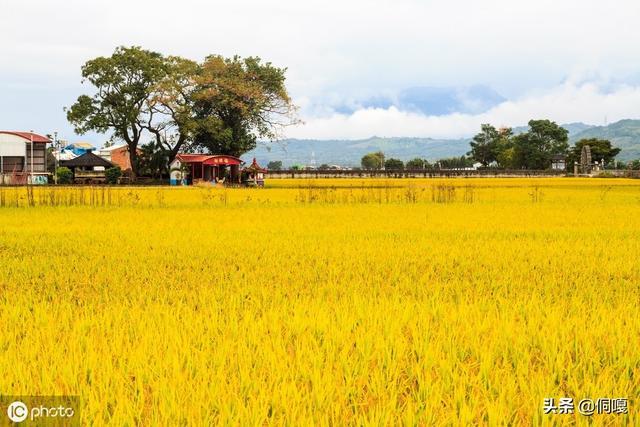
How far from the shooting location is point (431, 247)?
1175 cm

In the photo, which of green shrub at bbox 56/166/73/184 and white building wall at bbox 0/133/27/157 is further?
green shrub at bbox 56/166/73/184

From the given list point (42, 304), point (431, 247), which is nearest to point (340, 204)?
point (431, 247)

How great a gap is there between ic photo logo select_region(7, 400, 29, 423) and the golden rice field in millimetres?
318

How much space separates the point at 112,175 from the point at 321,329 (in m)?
52.7

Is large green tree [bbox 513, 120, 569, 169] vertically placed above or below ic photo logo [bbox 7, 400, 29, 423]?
above

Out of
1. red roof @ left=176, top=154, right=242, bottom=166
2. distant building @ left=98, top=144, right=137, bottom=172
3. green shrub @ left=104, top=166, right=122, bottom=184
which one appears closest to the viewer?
red roof @ left=176, top=154, right=242, bottom=166

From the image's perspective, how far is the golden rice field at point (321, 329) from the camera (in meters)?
3.62


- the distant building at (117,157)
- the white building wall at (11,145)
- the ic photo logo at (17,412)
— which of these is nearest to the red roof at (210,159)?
the white building wall at (11,145)

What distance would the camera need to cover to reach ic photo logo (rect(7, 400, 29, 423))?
329 cm

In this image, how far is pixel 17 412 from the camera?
3371mm

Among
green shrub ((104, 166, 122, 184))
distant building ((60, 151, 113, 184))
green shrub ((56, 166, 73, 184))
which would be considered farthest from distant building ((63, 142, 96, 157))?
green shrub ((104, 166, 122, 184))

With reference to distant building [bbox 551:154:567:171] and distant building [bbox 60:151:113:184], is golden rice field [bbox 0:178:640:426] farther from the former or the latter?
distant building [bbox 551:154:567:171]

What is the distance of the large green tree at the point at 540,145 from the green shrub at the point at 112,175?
258 feet

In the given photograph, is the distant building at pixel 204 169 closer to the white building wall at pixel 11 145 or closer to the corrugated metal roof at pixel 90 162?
the white building wall at pixel 11 145
